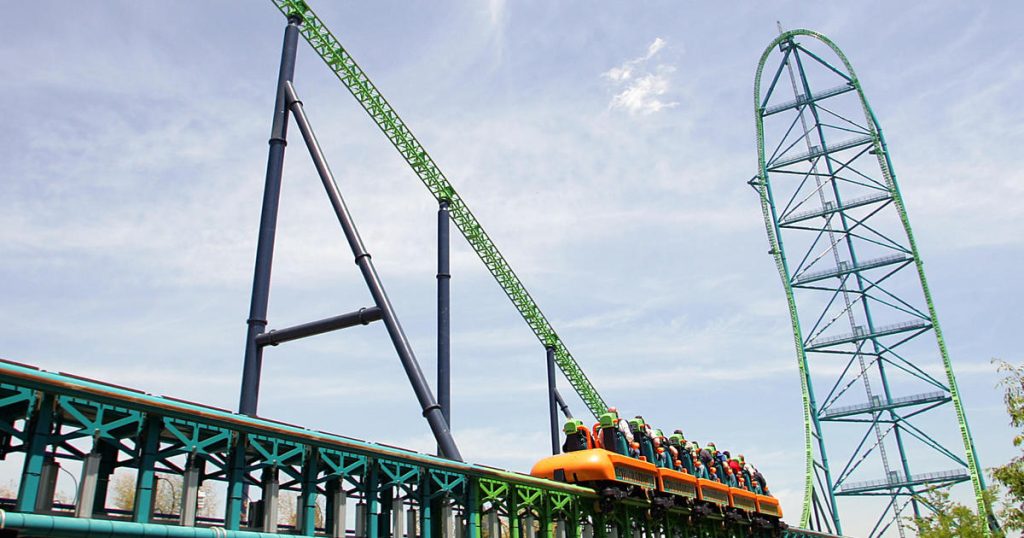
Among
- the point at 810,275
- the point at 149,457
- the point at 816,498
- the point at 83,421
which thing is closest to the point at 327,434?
the point at 149,457

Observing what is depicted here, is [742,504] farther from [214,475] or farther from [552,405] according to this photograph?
[214,475]

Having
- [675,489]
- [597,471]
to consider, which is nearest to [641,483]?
[597,471]

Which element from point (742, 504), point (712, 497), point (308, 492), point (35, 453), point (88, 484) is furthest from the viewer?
point (742, 504)

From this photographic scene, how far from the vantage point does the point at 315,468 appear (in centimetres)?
1148

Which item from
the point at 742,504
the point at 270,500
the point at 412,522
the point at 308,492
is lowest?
the point at 412,522

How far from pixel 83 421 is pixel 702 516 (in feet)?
55.2

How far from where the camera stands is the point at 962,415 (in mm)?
35438

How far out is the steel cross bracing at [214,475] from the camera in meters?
8.53

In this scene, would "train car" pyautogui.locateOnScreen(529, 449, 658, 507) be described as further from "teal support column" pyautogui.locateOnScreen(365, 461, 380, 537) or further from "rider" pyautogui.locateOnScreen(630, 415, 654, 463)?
"teal support column" pyautogui.locateOnScreen(365, 461, 380, 537)

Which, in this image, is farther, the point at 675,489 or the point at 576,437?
the point at 675,489

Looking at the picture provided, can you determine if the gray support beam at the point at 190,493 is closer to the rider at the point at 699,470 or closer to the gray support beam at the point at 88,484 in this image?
the gray support beam at the point at 88,484

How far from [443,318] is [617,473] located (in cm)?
787

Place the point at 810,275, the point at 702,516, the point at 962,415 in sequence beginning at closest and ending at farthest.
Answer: the point at 702,516 < the point at 962,415 < the point at 810,275

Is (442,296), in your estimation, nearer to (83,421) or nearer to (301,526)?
(301,526)
